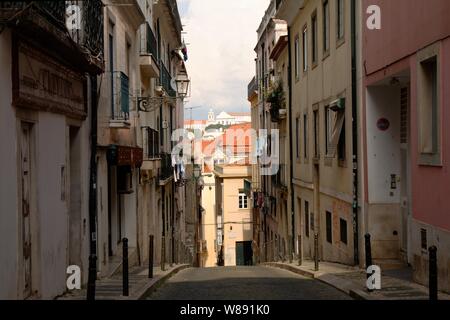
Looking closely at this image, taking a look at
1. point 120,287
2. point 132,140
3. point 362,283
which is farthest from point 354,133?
point 120,287

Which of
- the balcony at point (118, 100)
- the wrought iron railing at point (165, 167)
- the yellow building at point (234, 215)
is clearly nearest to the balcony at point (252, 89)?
the yellow building at point (234, 215)

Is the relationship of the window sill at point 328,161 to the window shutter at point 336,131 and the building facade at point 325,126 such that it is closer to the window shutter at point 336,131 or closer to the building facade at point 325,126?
the building facade at point 325,126

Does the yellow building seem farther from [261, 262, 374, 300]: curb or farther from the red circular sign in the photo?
the red circular sign

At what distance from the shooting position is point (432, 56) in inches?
423

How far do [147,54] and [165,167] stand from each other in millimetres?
6753

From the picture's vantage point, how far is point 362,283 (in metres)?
12.8

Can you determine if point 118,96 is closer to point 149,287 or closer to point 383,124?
point 149,287

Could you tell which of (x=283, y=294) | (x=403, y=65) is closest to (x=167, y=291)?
(x=283, y=294)

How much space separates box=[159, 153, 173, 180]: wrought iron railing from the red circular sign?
11.3 meters

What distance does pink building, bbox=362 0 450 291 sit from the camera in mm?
10406

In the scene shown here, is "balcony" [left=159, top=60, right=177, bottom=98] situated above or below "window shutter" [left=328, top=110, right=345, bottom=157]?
above

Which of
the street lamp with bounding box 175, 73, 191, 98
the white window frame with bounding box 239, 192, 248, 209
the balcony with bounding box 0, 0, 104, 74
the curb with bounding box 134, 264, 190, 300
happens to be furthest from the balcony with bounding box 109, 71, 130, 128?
the white window frame with bounding box 239, 192, 248, 209

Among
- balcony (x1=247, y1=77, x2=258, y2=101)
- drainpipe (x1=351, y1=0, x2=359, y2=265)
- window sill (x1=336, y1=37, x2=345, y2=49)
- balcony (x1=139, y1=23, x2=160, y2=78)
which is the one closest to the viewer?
drainpipe (x1=351, y1=0, x2=359, y2=265)

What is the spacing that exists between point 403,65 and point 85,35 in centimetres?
549
